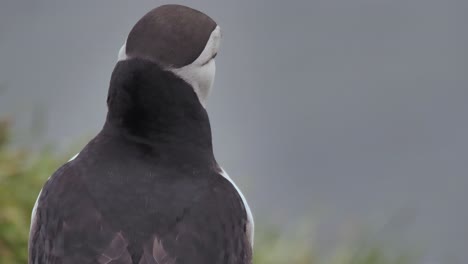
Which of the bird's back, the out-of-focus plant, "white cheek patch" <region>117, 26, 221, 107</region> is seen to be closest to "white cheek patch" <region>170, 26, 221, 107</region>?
"white cheek patch" <region>117, 26, 221, 107</region>

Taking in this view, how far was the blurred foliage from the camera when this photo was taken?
19.2ft

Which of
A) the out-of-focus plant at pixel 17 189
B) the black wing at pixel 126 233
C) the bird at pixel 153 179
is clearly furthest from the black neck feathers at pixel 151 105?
the out-of-focus plant at pixel 17 189

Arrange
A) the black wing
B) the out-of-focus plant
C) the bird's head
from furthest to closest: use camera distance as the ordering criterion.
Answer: the out-of-focus plant < the bird's head < the black wing

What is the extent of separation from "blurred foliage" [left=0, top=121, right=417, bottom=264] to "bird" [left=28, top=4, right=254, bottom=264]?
4.98 ft

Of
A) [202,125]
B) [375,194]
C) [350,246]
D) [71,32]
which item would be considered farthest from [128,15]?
[202,125]

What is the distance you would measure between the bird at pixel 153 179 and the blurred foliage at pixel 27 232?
152 cm

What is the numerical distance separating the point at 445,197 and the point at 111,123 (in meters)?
4.95

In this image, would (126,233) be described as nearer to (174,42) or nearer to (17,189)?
(174,42)

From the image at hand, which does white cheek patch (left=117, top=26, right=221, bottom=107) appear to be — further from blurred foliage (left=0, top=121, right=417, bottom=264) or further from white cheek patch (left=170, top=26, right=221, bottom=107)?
blurred foliage (left=0, top=121, right=417, bottom=264)

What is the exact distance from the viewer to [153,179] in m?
4.29

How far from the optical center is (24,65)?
9445 mm

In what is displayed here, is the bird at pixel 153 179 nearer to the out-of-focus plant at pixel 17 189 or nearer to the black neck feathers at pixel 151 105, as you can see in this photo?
the black neck feathers at pixel 151 105

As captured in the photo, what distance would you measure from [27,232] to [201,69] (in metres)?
1.68

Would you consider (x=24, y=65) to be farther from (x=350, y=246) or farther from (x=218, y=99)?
(x=350, y=246)
